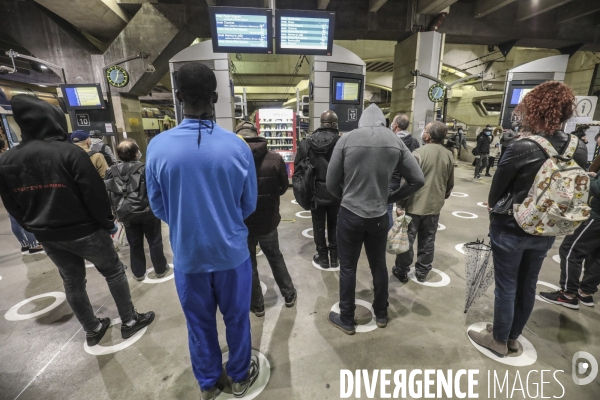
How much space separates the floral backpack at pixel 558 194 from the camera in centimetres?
133

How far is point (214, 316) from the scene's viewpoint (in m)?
1.41

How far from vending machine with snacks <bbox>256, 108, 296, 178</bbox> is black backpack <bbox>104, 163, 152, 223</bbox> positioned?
15.4 ft

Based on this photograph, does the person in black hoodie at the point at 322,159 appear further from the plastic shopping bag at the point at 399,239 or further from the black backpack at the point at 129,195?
the black backpack at the point at 129,195

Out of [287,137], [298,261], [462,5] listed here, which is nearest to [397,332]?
[298,261]

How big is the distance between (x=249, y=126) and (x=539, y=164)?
180 centimetres

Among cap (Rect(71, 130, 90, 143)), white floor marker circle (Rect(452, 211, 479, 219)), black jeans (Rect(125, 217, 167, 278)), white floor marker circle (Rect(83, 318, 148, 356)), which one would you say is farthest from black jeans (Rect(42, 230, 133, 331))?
white floor marker circle (Rect(452, 211, 479, 219))

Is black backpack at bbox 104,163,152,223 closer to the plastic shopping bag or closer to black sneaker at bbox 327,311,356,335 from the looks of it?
black sneaker at bbox 327,311,356,335

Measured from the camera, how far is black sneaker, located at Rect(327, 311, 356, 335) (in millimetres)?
2008

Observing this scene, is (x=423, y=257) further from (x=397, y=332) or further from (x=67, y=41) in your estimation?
(x=67, y=41)

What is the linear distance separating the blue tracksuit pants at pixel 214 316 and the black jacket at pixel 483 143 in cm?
869

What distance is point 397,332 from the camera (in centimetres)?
204

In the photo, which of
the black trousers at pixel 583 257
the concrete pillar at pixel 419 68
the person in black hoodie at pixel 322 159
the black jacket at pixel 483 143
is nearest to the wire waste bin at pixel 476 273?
the black trousers at pixel 583 257

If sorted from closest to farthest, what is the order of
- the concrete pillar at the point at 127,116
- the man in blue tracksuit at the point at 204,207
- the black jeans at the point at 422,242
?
the man in blue tracksuit at the point at 204,207, the black jeans at the point at 422,242, the concrete pillar at the point at 127,116
